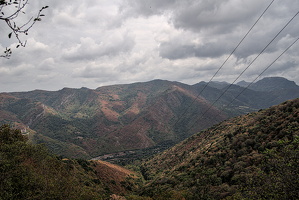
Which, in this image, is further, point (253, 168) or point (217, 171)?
point (217, 171)

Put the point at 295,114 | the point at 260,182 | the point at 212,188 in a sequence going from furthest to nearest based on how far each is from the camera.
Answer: the point at 295,114 < the point at 212,188 < the point at 260,182

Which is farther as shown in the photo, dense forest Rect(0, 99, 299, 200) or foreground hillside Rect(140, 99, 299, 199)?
dense forest Rect(0, 99, 299, 200)

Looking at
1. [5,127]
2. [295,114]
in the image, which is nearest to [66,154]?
[5,127]

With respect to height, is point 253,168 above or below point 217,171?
above

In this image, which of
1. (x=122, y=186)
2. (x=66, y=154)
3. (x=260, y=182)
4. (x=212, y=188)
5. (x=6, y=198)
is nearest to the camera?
(x=260, y=182)

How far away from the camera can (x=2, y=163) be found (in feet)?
75.4

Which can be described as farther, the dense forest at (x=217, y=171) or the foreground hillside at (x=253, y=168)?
the dense forest at (x=217, y=171)

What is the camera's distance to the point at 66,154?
185m

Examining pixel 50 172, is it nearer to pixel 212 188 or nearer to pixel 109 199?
pixel 109 199

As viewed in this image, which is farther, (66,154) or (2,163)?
(66,154)

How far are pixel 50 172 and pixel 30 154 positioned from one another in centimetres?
1037

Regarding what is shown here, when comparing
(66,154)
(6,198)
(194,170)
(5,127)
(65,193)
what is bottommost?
(66,154)

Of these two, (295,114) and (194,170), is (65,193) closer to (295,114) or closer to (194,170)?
(194,170)

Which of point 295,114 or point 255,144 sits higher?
point 295,114
